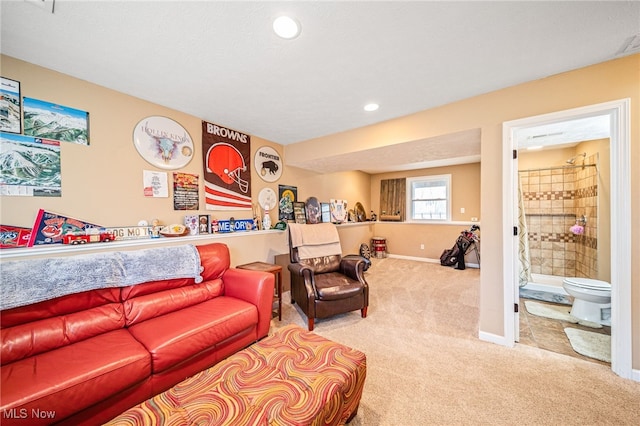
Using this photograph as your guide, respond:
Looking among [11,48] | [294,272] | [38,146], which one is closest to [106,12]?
[11,48]

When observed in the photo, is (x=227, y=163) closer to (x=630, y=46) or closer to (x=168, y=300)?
(x=168, y=300)

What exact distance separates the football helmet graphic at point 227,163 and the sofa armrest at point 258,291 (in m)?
1.33

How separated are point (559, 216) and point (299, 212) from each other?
4.26 metres

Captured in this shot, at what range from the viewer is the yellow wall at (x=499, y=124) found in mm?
1636

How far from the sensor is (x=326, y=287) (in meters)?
2.54

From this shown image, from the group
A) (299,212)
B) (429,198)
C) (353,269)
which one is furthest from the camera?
(429,198)

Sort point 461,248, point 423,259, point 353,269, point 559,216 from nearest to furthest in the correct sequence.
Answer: point 353,269 → point 559,216 → point 461,248 → point 423,259

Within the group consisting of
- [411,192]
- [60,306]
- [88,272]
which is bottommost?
[60,306]

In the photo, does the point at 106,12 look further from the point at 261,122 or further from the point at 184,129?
the point at 261,122

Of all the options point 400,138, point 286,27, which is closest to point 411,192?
point 400,138

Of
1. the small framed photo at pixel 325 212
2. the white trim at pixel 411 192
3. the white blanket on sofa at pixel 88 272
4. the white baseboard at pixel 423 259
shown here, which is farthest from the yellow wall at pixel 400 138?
the white trim at pixel 411 192

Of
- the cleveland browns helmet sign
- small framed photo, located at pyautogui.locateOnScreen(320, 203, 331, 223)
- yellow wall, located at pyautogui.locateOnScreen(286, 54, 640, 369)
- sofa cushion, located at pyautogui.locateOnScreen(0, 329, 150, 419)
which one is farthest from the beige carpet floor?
small framed photo, located at pyautogui.locateOnScreen(320, 203, 331, 223)

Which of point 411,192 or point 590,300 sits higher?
point 411,192

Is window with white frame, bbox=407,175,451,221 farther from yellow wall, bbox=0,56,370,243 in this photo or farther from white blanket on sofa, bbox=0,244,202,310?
white blanket on sofa, bbox=0,244,202,310
